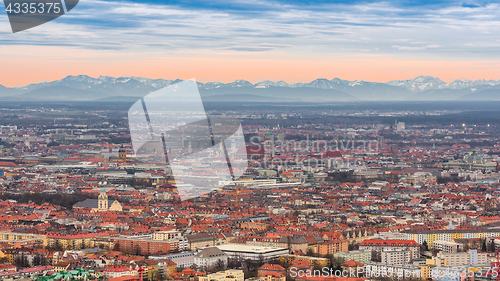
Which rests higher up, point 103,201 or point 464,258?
point 464,258

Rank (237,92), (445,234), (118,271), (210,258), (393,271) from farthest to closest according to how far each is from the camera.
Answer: (237,92), (445,234), (210,258), (393,271), (118,271)

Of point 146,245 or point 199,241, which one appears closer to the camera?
point 146,245

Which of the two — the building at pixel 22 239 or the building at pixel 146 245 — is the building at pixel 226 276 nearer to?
the building at pixel 146 245

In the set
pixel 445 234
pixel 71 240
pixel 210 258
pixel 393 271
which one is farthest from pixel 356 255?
pixel 71 240

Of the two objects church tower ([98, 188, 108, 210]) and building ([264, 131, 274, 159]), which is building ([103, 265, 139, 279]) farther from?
building ([264, 131, 274, 159])

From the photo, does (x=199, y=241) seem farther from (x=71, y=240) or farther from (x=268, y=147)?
(x=268, y=147)

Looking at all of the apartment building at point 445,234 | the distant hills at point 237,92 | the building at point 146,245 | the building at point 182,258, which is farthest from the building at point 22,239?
the distant hills at point 237,92
